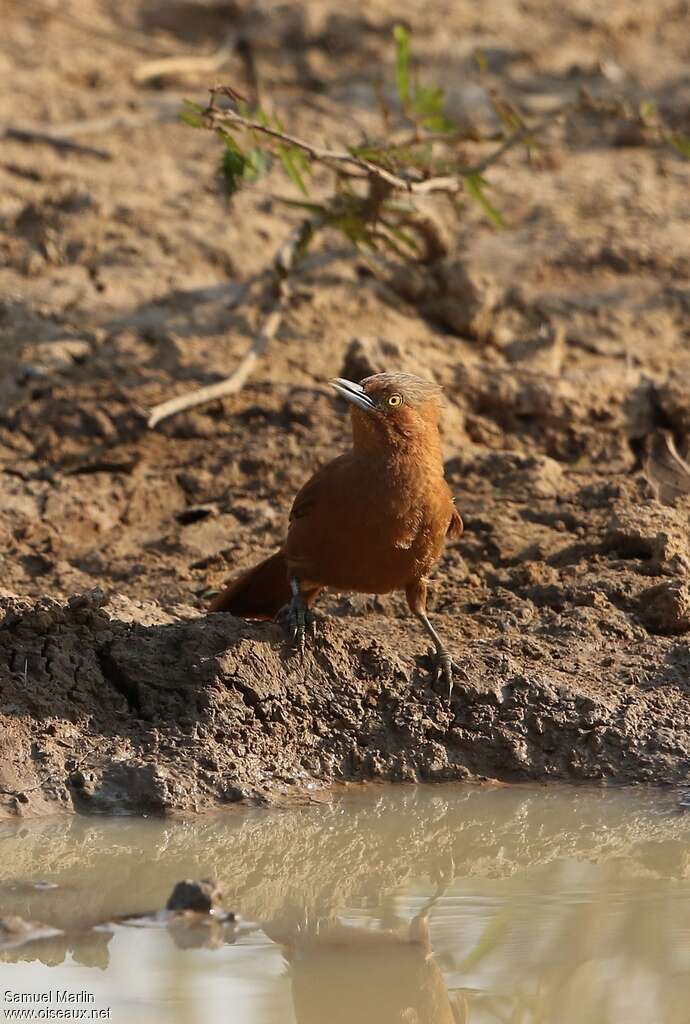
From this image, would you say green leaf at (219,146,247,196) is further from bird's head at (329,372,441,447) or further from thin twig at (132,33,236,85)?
thin twig at (132,33,236,85)

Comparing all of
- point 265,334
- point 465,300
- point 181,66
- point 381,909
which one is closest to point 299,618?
point 381,909

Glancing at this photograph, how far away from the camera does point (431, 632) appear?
5.61m

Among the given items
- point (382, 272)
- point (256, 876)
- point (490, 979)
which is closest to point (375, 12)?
point (382, 272)

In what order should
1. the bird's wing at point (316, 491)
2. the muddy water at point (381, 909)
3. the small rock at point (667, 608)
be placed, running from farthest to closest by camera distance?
the small rock at point (667, 608)
the bird's wing at point (316, 491)
the muddy water at point (381, 909)

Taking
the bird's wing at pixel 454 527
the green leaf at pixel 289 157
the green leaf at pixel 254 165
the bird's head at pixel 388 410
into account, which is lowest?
the bird's wing at pixel 454 527

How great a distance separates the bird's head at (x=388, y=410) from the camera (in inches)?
219

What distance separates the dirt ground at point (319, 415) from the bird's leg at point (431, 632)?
8cm

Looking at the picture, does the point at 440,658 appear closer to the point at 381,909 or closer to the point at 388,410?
the point at 388,410

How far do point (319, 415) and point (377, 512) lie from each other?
241 cm

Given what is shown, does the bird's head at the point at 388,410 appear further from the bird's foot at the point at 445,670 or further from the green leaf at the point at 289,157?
the green leaf at the point at 289,157

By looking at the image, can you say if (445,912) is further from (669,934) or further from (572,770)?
(572,770)

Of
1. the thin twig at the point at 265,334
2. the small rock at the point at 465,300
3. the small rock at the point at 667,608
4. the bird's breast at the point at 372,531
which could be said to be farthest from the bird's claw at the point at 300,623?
the small rock at the point at 465,300

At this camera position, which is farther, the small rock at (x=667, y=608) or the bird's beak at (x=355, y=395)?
the small rock at (x=667, y=608)

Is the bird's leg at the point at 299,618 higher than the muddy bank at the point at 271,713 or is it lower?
higher
